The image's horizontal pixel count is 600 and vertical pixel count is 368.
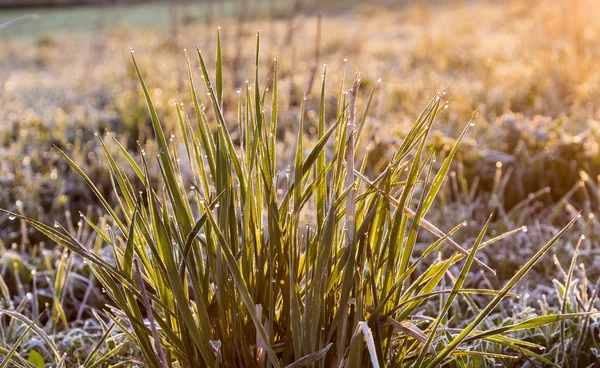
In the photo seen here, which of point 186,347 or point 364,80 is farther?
point 364,80

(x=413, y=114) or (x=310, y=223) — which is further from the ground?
(x=310, y=223)

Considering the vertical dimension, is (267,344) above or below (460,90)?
above

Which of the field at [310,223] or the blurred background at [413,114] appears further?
the blurred background at [413,114]

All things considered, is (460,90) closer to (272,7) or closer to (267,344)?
(272,7)

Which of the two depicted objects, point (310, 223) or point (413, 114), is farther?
Answer: point (413, 114)

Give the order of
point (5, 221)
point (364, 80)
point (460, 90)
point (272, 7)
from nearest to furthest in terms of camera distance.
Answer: point (5, 221), point (272, 7), point (460, 90), point (364, 80)

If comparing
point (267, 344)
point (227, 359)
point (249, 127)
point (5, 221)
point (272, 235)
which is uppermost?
point (249, 127)

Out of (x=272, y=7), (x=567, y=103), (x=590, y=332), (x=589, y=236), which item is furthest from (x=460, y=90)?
(x=590, y=332)

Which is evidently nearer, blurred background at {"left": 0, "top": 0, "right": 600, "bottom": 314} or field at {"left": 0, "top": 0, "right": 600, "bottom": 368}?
field at {"left": 0, "top": 0, "right": 600, "bottom": 368}
